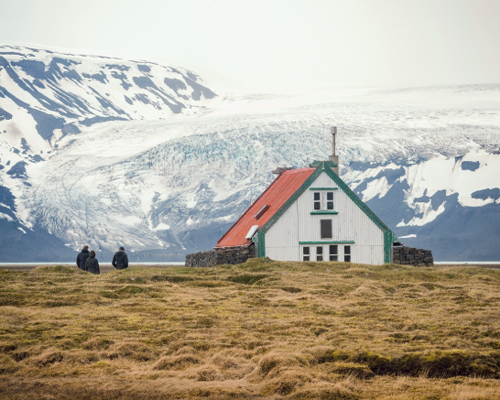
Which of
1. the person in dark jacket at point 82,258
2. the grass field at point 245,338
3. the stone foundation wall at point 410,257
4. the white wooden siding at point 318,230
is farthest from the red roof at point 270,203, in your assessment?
the grass field at point 245,338

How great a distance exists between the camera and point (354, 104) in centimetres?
18938

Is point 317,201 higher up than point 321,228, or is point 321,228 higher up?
point 317,201

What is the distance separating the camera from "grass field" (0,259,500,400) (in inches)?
639

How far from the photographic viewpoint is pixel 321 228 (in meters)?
47.1

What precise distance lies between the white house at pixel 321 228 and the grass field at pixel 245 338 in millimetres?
12880

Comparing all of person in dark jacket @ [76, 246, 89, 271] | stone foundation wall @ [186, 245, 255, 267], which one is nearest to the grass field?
person in dark jacket @ [76, 246, 89, 271]

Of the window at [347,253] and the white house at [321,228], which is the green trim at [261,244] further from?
the window at [347,253]

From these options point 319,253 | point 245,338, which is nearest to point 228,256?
point 319,253

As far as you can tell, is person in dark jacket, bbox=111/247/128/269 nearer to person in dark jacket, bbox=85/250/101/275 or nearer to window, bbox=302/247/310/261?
person in dark jacket, bbox=85/250/101/275

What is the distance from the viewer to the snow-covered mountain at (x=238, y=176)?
161 m

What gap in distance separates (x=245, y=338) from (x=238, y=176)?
152 m

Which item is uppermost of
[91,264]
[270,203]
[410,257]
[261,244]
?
[270,203]

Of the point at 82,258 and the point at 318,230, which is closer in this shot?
the point at 82,258

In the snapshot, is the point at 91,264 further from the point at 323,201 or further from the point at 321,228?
the point at 323,201
